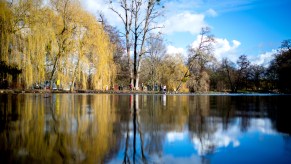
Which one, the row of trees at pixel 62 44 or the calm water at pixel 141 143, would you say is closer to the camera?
the calm water at pixel 141 143

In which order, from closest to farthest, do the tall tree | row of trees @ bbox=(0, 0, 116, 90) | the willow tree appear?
1. the willow tree
2. row of trees @ bbox=(0, 0, 116, 90)
3. the tall tree

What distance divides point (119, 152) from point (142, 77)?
52.5 meters

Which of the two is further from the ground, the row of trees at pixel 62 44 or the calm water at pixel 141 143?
the row of trees at pixel 62 44

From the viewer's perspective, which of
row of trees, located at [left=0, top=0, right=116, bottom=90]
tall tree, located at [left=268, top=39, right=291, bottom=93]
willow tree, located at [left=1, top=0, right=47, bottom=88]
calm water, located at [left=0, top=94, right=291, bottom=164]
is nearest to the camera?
calm water, located at [left=0, top=94, right=291, bottom=164]

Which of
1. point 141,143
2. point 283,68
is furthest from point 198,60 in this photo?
point 141,143

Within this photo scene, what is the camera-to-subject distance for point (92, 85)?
102 ft

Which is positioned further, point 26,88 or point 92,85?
point 92,85

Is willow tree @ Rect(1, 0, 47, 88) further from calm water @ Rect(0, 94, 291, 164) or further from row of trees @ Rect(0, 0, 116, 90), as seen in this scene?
calm water @ Rect(0, 94, 291, 164)

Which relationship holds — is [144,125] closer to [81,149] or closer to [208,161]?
[81,149]

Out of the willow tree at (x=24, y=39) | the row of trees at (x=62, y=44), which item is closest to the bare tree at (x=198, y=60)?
the row of trees at (x=62, y=44)

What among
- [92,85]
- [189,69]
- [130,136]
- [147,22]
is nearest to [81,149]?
[130,136]

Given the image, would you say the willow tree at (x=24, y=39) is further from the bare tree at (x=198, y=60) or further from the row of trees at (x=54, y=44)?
the bare tree at (x=198, y=60)

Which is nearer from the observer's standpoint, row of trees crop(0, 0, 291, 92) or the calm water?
the calm water

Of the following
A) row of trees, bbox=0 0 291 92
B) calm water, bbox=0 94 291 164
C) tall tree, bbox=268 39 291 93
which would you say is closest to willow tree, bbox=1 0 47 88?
row of trees, bbox=0 0 291 92
